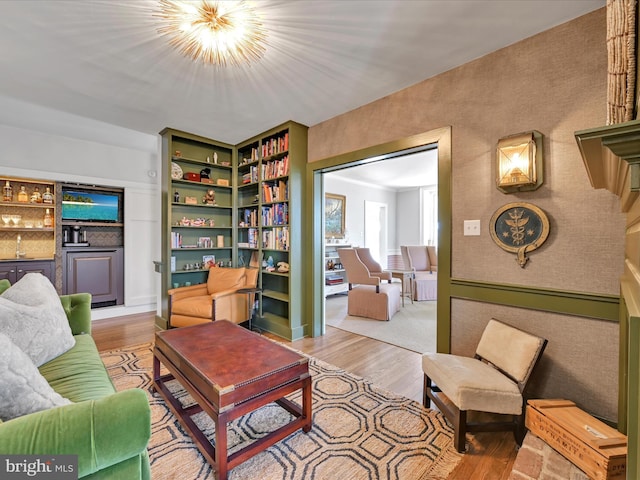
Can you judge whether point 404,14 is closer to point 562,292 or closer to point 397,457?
point 562,292

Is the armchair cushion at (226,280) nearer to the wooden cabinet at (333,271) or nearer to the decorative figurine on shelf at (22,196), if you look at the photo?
the wooden cabinet at (333,271)

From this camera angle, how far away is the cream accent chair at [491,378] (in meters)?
1.54

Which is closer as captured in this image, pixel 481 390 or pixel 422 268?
pixel 481 390

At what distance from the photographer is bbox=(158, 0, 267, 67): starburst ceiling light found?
164 centimetres

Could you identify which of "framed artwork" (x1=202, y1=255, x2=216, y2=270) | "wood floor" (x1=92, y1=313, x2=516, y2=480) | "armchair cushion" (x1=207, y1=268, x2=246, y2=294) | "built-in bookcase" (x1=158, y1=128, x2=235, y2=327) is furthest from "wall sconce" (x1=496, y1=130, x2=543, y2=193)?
"framed artwork" (x1=202, y1=255, x2=216, y2=270)

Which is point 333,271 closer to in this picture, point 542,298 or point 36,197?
point 542,298

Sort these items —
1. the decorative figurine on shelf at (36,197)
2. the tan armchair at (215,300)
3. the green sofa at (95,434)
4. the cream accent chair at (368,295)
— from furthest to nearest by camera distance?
the cream accent chair at (368,295) < the decorative figurine on shelf at (36,197) < the tan armchair at (215,300) < the green sofa at (95,434)

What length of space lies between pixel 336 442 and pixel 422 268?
4.82 meters

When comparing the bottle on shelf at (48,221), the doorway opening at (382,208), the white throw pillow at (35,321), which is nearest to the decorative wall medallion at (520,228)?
the doorway opening at (382,208)

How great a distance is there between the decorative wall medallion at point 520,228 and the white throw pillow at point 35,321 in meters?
2.99

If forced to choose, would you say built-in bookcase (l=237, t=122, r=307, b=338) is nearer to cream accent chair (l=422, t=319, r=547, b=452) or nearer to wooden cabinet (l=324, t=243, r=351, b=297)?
cream accent chair (l=422, t=319, r=547, b=452)

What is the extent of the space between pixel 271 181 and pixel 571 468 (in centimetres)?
358

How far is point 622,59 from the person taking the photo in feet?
3.13

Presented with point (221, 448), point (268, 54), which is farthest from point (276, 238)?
point (221, 448)
